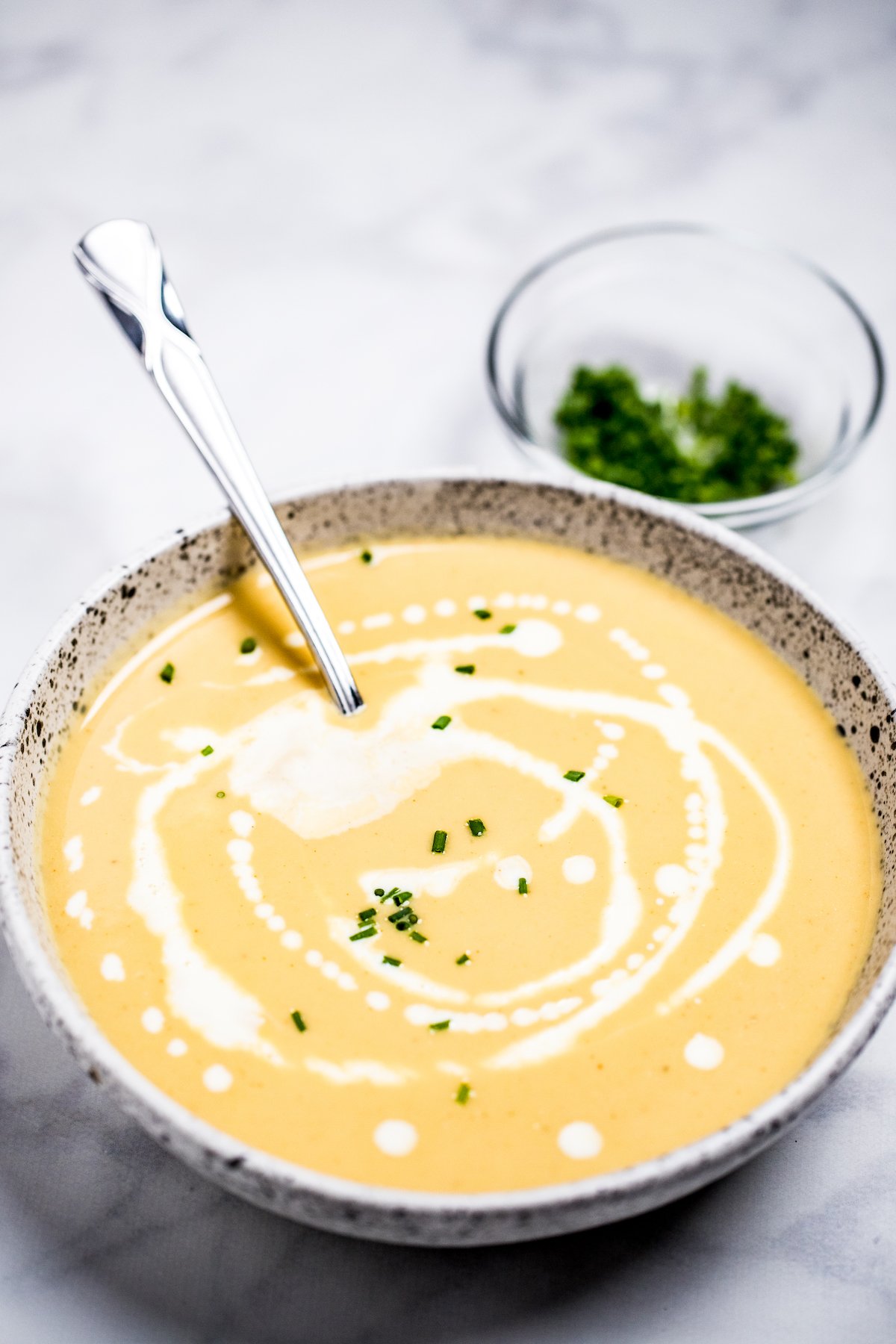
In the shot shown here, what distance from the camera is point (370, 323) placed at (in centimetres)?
304

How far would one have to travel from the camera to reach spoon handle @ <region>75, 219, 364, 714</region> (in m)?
2.05

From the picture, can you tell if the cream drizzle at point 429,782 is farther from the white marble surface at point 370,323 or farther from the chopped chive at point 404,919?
the white marble surface at point 370,323

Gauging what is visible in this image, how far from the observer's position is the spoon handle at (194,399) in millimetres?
2047

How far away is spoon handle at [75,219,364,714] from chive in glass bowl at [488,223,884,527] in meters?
0.87

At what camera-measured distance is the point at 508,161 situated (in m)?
3.32

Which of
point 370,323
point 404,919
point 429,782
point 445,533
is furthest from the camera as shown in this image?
point 370,323

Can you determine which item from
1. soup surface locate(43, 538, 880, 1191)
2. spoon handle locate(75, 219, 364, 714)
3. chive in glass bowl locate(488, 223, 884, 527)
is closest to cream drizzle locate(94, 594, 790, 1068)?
soup surface locate(43, 538, 880, 1191)

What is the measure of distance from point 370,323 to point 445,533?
3.02 ft

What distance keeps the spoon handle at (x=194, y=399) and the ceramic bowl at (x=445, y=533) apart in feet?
0.38

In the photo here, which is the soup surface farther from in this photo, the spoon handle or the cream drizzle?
the spoon handle

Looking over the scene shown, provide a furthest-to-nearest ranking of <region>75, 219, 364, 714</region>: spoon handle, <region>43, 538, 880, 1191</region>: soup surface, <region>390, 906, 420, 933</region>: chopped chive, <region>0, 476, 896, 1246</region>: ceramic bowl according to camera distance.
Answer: <region>75, 219, 364, 714</region>: spoon handle → <region>390, 906, 420, 933</region>: chopped chive → <region>43, 538, 880, 1191</region>: soup surface → <region>0, 476, 896, 1246</region>: ceramic bowl

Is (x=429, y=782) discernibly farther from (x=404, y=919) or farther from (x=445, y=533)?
(x=445, y=533)

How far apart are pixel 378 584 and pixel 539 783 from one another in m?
0.48

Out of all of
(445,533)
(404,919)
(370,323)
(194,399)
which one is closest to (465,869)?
(404,919)
